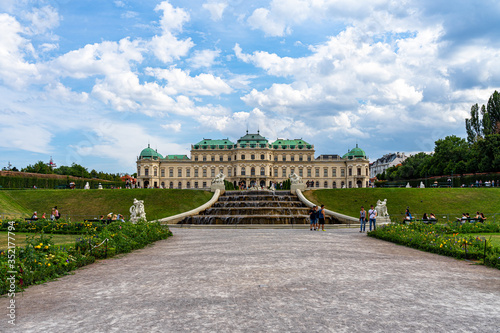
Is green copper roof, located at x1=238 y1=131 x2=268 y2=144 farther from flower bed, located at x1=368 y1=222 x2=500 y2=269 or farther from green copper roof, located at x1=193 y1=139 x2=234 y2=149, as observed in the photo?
flower bed, located at x1=368 y1=222 x2=500 y2=269

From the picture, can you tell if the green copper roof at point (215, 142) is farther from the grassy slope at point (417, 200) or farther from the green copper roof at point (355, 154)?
the grassy slope at point (417, 200)

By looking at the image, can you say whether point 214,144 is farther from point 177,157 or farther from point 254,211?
point 254,211

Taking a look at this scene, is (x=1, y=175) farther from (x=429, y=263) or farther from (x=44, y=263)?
(x=429, y=263)

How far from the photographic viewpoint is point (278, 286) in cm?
977

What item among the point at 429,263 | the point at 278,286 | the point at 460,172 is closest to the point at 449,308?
the point at 278,286

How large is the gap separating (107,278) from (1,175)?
57973 mm

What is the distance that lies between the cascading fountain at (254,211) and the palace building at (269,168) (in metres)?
71.0

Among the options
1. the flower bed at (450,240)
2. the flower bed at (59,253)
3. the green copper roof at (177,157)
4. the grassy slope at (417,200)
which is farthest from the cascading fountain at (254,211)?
the green copper roof at (177,157)

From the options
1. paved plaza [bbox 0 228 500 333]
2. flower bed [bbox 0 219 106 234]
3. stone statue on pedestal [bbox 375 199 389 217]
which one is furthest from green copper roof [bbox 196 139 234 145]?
paved plaza [bbox 0 228 500 333]

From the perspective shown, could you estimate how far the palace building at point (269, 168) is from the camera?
389ft

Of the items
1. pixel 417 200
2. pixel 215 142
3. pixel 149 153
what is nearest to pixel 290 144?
pixel 215 142

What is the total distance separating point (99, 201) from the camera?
154 ft

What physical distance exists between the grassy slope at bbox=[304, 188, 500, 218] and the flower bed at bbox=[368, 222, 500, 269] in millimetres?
15574

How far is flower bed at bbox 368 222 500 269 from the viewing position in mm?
Answer: 14254
